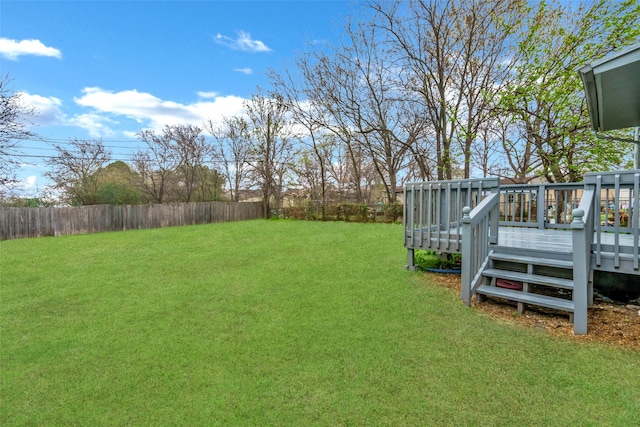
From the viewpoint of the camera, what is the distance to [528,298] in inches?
118

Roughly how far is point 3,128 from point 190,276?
1055 centimetres

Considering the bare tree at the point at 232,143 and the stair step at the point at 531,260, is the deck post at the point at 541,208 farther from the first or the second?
the bare tree at the point at 232,143

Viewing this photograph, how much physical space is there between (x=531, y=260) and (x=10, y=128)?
1472 centimetres

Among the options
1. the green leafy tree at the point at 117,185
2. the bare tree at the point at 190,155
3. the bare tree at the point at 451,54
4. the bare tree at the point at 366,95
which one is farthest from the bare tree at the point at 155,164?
the bare tree at the point at 451,54

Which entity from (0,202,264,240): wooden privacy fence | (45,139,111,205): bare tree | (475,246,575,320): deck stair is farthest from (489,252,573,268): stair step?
(45,139,111,205): bare tree

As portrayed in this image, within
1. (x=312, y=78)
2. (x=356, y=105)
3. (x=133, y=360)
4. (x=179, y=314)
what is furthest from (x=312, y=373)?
(x=312, y=78)

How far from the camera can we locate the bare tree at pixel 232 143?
1823cm

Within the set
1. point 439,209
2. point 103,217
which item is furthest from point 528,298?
point 103,217

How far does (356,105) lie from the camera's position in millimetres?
13789

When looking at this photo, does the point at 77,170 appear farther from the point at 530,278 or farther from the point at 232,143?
the point at 530,278

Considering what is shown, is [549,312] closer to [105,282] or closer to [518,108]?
[105,282]

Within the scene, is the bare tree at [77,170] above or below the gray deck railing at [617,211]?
above

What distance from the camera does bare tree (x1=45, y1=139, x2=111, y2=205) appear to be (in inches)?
545

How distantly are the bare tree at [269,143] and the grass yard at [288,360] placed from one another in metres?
13.8
